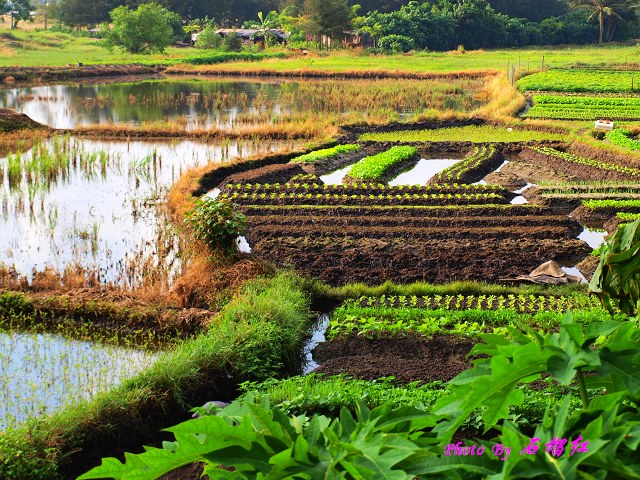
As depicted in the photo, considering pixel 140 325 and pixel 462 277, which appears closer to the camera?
pixel 140 325

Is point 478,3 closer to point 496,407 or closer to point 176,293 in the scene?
point 176,293

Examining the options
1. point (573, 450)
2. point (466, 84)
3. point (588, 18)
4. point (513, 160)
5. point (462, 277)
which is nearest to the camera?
point (573, 450)

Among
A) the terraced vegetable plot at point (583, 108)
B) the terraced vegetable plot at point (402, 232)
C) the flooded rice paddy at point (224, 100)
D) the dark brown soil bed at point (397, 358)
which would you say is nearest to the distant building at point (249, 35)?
the flooded rice paddy at point (224, 100)

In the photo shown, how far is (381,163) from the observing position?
856 inches

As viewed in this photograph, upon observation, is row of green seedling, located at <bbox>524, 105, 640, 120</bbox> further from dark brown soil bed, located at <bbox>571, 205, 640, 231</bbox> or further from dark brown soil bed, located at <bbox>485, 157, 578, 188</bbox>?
dark brown soil bed, located at <bbox>571, 205, 640, 231</bbox>

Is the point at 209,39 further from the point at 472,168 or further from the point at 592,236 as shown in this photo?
the point at 592,236

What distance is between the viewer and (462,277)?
13.1 metres

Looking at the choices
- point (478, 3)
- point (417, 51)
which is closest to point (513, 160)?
point (417, 51)

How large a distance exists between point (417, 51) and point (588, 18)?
1743 centimetres

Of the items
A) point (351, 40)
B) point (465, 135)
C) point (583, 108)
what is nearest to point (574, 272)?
point (465, 135)

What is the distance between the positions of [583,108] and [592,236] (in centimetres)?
1871

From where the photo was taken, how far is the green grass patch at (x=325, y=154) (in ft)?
74.6

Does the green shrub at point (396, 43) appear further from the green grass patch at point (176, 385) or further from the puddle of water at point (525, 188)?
the green grass patch at point (176, 385)

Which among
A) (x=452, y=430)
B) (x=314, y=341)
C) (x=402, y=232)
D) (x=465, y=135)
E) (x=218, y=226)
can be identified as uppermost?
(x=452, y=430)
